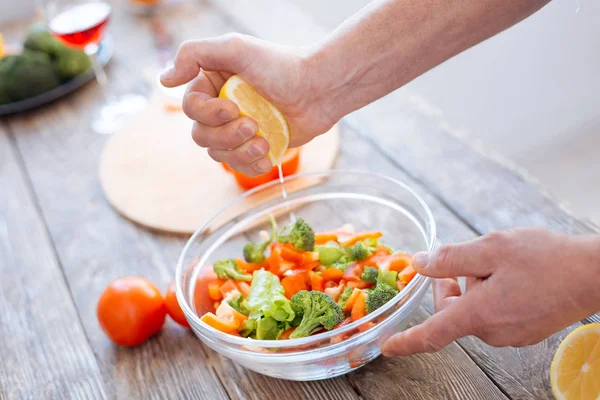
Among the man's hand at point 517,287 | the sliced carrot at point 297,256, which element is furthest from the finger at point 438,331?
the sliced carrot at point 297,256

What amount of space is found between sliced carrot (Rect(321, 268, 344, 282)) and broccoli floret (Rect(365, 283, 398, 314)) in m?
0.13

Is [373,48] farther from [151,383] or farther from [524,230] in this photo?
[151,383]

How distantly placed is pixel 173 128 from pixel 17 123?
27.8 inches

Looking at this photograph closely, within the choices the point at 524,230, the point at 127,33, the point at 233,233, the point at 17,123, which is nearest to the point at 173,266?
the point at 233,233

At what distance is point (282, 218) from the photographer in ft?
5.41

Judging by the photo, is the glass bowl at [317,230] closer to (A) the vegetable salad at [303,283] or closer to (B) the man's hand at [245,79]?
(A) the vegetable salad at [303,283]

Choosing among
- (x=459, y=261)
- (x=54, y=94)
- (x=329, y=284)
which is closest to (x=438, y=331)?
→ (x=459, y=261)

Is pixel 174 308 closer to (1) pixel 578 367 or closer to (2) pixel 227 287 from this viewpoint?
(2) pixel 227 287

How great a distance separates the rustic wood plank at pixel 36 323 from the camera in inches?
54.6

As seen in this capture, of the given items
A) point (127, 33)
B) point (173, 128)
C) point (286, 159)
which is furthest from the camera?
point (127, 33)

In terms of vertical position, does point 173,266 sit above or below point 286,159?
below

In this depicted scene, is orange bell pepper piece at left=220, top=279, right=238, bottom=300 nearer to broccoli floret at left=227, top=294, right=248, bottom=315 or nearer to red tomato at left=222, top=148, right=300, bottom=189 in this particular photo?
broccoli floret at left=227, top=294, right=248, bottom=315

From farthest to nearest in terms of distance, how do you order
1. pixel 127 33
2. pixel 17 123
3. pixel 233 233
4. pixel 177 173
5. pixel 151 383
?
pixel 127 33 < pixel 17 123 < pixel 177 173 < pixel 233 233 < pixel 151 383

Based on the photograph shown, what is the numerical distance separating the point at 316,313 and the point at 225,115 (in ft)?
1.62
